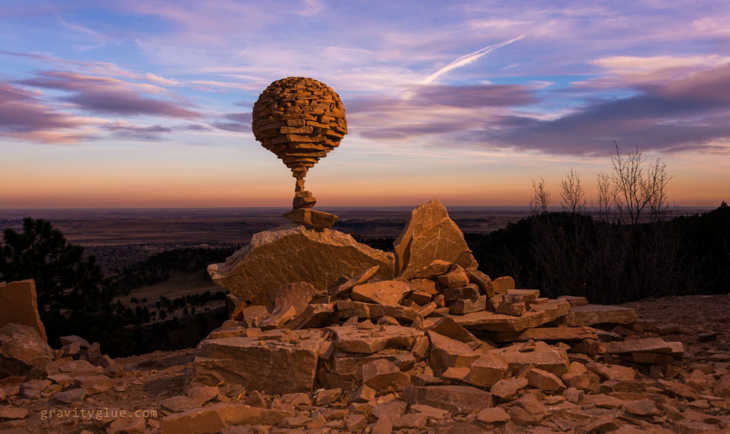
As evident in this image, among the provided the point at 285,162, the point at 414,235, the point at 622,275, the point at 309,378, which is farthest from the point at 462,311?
the point at 622,275

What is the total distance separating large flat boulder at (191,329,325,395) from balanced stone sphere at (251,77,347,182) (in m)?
Answer: 4.58

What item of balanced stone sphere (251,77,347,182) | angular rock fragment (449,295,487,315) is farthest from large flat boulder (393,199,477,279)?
balanced stone sphere (251,77,347,182)

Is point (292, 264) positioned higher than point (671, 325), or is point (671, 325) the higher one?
point (292, 264)

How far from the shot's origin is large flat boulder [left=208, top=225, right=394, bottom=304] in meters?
9.62

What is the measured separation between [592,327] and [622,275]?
983 centimetres

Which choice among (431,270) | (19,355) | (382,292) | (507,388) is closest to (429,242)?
(431,270)

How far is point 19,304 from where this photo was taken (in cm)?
910

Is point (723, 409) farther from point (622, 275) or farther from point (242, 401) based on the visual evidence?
point (622, 275)

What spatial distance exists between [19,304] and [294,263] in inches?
195

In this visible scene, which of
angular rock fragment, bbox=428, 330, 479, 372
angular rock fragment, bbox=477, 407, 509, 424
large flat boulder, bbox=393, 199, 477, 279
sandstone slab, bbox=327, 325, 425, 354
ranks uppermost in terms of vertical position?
large flat boulder, bbox=393, 199, 477, 279

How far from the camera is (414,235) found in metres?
9.31

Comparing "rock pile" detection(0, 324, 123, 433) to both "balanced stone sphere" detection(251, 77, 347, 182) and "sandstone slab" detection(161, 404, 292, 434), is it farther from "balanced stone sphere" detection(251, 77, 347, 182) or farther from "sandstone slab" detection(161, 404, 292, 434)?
"balanced stone sphere" detection(251, 77, 347, 182)

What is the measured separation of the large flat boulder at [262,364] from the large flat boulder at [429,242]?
2.94 meters

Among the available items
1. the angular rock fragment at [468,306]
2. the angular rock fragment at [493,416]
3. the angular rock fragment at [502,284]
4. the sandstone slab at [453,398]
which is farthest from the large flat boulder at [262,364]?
the angular rock fragment at [502,284]
